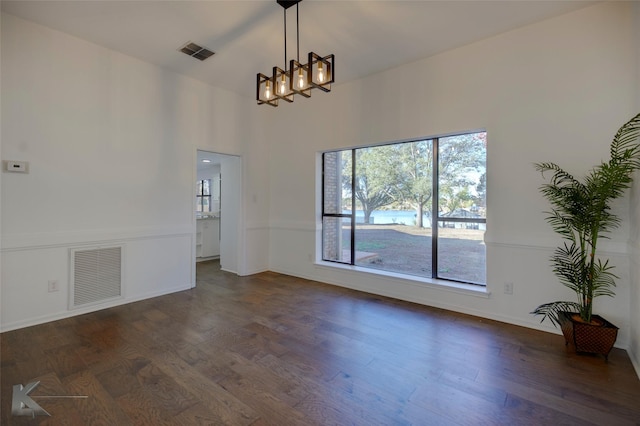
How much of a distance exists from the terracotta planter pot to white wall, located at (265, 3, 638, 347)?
0.38m

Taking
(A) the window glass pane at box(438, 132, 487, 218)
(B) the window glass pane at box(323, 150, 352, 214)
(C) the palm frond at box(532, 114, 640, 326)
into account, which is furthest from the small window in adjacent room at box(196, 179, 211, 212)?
(C) the palm frond at box(532, 114, 640, 326)

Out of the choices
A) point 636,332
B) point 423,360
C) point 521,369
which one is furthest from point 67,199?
point 636,332

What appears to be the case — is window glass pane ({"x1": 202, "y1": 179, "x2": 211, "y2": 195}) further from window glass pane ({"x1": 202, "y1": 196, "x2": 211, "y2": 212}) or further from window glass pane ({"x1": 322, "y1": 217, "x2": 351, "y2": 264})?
window glass pane ({"x1": 322, "y1": 217, "x2": 351, "y2": 264})

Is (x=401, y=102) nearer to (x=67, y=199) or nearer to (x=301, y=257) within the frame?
(x=301, y=257)

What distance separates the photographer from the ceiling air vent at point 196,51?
3510 mm

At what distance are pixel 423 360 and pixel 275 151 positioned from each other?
166 inches

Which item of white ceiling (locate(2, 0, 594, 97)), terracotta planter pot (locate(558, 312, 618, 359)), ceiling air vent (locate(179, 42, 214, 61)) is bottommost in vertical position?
terracotta planter pot (locate(558, 312, 618, 359))

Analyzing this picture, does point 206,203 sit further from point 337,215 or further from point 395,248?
point 395,248

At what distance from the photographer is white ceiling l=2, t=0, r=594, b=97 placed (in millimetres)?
2785

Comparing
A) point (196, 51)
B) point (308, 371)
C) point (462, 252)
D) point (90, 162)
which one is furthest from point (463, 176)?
point (90, 162)

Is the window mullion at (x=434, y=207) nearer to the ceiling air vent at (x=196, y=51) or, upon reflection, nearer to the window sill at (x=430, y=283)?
the window sill at (x=430, y=283)

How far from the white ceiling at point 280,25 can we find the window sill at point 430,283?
288 cm

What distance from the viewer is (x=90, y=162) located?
342 centimetres

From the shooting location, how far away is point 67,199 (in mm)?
3260
